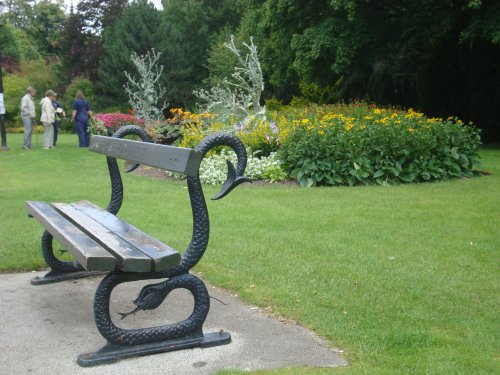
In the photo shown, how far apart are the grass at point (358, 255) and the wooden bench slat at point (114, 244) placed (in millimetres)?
999

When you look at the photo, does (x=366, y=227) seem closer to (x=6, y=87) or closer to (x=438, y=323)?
(x=438, y=323)

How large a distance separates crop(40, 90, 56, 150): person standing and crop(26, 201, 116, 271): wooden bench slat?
13663mm

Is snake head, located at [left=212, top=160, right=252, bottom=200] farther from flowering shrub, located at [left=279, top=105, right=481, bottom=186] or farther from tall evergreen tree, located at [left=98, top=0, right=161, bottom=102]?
tall evergreen tree, located at [left=98, top=0, right=161, bottom=102]

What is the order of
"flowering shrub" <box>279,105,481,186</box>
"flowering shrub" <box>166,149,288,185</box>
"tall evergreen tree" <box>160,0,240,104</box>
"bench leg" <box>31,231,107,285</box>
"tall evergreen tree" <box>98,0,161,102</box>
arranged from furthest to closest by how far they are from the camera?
"tall evergreen tree" <box>160,0,240,104</box>
"tall evergreen tree" <box>98,0,161,102</box>
"flowering shrub" <box>166,149,288,185</box>
"flowering shrub" <box>279,105,481,186</box>
"bench leg" <box>31,231,107,285</box>

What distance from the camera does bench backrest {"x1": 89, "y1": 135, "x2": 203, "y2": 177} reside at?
3611 mm

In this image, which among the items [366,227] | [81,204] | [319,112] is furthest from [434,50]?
[81,204]

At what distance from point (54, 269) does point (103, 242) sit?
65.5 inches

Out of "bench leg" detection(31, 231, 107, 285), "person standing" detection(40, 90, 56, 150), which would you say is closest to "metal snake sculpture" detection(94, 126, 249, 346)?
"bench leg" detection(31, 231, 107, 285)

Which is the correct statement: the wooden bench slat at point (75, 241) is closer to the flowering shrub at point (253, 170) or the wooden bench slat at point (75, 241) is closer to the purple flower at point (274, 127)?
the flowering shrub at point (253, 170)

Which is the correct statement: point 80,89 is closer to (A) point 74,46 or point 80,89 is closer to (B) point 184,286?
(A) point 74,46

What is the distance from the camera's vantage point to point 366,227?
7.07m

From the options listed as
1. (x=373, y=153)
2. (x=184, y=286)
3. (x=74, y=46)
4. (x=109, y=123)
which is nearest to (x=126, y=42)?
(x=74, y=46)

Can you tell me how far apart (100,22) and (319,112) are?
3593 centimetres

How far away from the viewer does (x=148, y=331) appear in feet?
12.3
